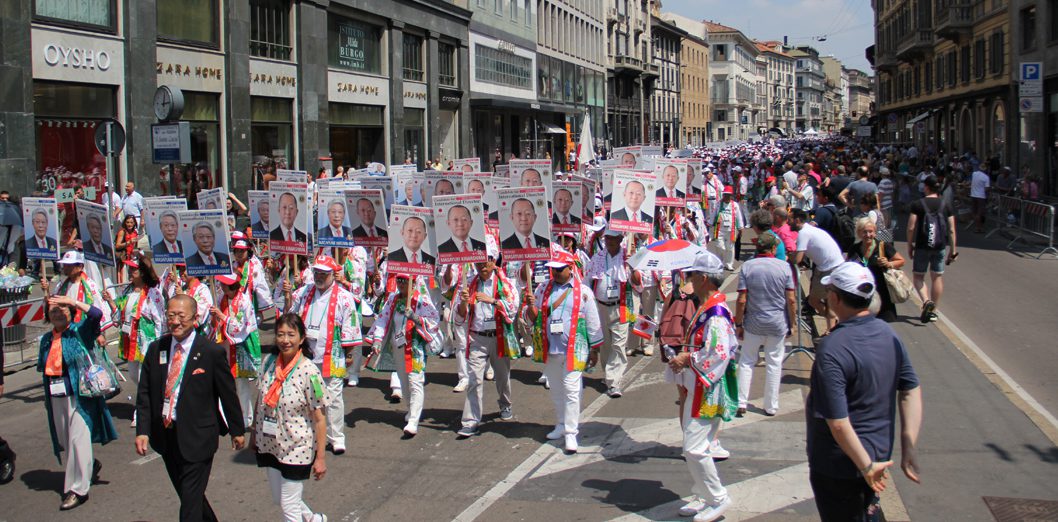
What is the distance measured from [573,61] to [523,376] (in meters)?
53.6

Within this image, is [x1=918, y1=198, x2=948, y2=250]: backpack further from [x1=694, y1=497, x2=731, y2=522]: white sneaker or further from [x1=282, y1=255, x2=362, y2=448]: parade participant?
[x1=282, y1=255, x2=362, y2=448]: parade participant

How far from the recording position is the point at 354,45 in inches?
1284

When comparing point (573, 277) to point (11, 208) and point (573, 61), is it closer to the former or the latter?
point (11, 208)

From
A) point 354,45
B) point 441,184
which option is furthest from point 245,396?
point 354,45

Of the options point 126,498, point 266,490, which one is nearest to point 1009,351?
point 266,490

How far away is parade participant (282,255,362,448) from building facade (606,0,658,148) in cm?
6090

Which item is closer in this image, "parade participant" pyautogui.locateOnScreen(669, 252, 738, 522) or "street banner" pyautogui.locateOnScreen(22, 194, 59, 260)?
"parade participant" pyautogui.locateOnScreen(669, 252, 738, 522)

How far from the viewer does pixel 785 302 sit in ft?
29.2

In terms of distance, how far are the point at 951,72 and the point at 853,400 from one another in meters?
47.2

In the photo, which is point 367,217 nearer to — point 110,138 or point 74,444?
point 74,444

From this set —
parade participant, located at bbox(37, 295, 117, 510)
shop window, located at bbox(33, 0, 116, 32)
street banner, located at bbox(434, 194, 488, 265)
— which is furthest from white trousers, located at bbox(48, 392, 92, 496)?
shop window, located at bbox(33, 0, 116, 32)

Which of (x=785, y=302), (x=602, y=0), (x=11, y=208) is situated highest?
(x=602, y=0)

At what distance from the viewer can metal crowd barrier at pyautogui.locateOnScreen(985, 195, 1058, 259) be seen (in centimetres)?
2075

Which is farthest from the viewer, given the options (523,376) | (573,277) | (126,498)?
(523,376)
